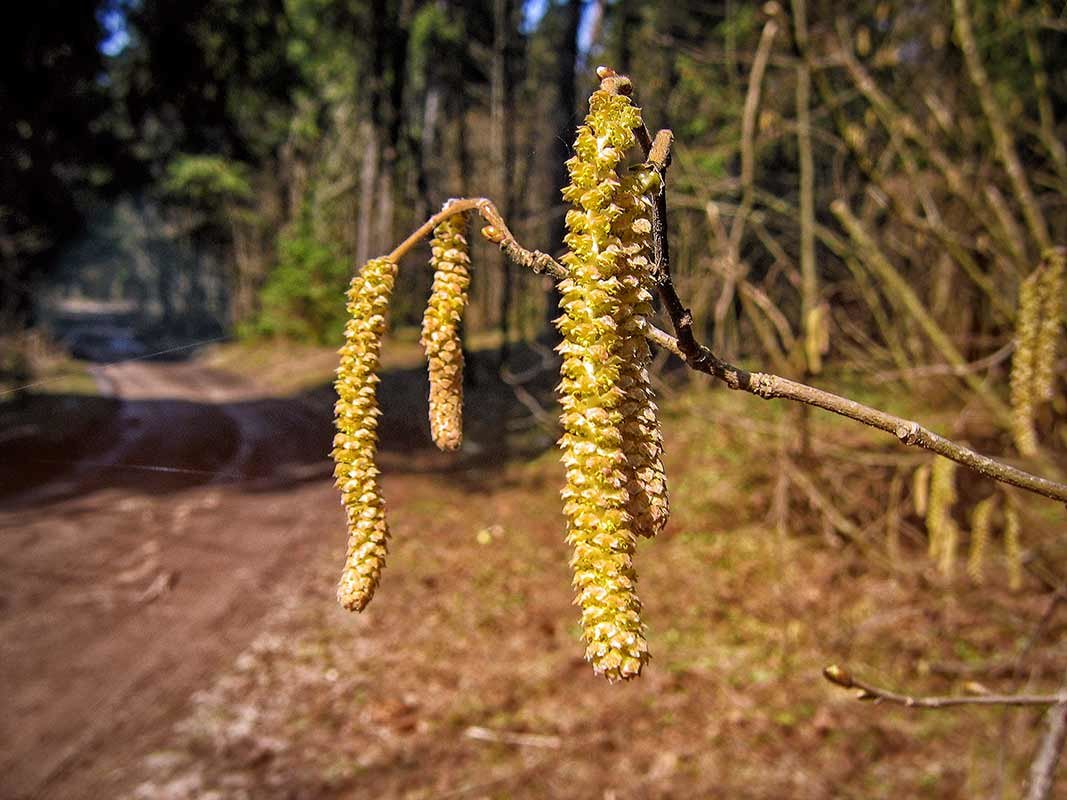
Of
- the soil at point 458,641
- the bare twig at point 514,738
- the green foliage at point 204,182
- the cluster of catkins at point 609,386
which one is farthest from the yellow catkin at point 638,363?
the green foliage at point 204,182

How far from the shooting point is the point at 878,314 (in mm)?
4102

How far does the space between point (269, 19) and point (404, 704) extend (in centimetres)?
652

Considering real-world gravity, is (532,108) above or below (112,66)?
above

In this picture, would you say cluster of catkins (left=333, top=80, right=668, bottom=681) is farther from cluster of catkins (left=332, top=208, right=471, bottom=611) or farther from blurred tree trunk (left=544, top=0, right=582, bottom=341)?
cluster of catkins (left=332, top=208, right=471, bottom=611)

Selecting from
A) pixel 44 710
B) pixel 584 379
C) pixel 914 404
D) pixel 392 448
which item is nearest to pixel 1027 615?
pixel 914 404

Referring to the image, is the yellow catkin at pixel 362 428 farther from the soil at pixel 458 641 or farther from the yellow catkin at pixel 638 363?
the soil at pixel 458 641

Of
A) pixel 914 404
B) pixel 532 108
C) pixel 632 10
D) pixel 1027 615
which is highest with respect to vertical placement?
pixel 632 10

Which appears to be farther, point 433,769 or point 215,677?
point 215,677

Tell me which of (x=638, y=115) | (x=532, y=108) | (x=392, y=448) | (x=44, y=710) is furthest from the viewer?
(x=532, y=108)

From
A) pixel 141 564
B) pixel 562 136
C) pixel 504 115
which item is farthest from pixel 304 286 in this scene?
pixel 504 115

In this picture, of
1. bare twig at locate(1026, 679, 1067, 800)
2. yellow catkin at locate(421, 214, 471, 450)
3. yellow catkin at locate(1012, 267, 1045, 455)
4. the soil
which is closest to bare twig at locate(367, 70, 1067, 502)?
yellow catkin at locate(421, 214, 471, 450)

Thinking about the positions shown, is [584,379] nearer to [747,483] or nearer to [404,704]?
[404,704]

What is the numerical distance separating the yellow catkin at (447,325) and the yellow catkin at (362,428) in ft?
0.23

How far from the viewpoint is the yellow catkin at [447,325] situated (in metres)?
1.05
